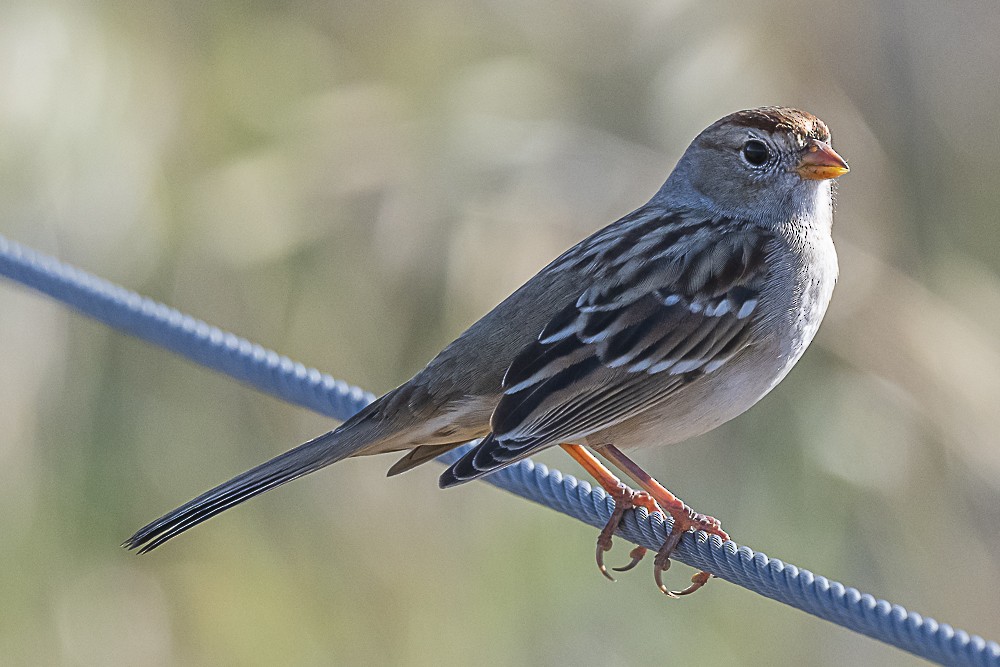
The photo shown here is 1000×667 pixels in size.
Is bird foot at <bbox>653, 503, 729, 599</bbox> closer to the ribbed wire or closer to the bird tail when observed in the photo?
the ribbed wire

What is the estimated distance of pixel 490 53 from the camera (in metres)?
5.22

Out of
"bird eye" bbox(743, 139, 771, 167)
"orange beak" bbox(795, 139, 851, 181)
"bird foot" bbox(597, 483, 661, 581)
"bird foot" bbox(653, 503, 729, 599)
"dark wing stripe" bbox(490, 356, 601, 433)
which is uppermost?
"bird eye" bbox(743, 139, 771, 167)

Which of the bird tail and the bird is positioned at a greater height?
the bird

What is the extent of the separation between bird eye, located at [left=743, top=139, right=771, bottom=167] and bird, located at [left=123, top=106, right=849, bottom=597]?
4.0 inches

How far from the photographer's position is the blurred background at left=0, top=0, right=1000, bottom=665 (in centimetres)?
459

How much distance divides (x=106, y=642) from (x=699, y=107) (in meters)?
2.90

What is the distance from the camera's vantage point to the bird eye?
143 inches

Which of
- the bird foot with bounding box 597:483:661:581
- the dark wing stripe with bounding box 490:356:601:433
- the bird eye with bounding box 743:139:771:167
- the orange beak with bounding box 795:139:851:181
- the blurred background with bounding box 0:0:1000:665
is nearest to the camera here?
the dark wing stripe with bounding box 490:356:601:433

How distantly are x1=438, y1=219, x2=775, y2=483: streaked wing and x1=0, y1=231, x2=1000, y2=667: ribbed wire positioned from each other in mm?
304

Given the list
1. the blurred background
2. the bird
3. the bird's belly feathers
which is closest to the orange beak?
the bird

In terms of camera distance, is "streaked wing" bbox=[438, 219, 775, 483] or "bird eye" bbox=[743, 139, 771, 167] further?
"bird eye" bbox=[743, 139, 771, 167]

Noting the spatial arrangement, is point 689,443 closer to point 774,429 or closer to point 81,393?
point 774,429

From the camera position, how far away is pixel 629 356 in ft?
10.7

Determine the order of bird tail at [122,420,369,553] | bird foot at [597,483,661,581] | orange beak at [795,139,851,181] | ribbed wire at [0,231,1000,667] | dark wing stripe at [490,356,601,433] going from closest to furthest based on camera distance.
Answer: ribbed wire at [0,231,1000,667], bird tail at [122,420,369,553], dark wing stripe at [490,356,601,433], bird foot at [597,483,661,581], orange beak at [795,139,851,181]
